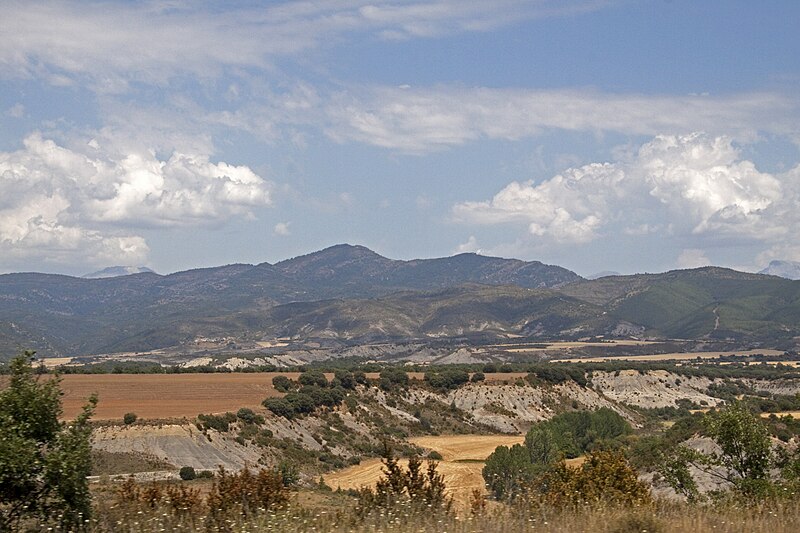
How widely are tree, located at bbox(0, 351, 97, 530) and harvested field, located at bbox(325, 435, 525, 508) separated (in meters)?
28.6

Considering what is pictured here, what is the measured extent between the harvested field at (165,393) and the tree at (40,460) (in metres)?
49.3

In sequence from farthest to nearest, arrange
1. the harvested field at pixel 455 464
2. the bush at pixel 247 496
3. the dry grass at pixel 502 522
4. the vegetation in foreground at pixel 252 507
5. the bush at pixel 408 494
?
1. the harvested field at pixel 455 464
2. the bush at pixel 408 494
3. the bush at pixel 247 496
4. the vegetation in foreground at pixel 252 507
5. the dry grass at pixel 502 522

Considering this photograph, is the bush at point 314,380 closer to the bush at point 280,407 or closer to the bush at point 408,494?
the bush at point 280,407

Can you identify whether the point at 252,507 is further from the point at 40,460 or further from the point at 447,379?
the point at 447,379

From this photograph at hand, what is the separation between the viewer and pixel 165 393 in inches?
3204

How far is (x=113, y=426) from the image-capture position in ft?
183

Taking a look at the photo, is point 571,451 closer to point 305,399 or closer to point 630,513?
point 305,399

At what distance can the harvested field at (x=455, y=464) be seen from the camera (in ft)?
174

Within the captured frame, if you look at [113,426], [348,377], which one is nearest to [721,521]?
[113,426]

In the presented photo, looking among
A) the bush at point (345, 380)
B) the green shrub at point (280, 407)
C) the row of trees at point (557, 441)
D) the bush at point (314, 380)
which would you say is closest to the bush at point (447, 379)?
the bush at point (345, 380)

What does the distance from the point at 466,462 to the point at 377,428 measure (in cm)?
1649

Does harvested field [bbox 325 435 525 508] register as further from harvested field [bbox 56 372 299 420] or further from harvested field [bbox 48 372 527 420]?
harvested field [bbox 48 372 527 420]

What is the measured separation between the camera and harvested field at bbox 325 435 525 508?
5312cm

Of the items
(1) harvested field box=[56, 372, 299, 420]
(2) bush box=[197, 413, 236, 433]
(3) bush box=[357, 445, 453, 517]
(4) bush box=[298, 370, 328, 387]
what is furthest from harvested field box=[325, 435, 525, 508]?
(3) bush box=[357, 445, 453, 517]
